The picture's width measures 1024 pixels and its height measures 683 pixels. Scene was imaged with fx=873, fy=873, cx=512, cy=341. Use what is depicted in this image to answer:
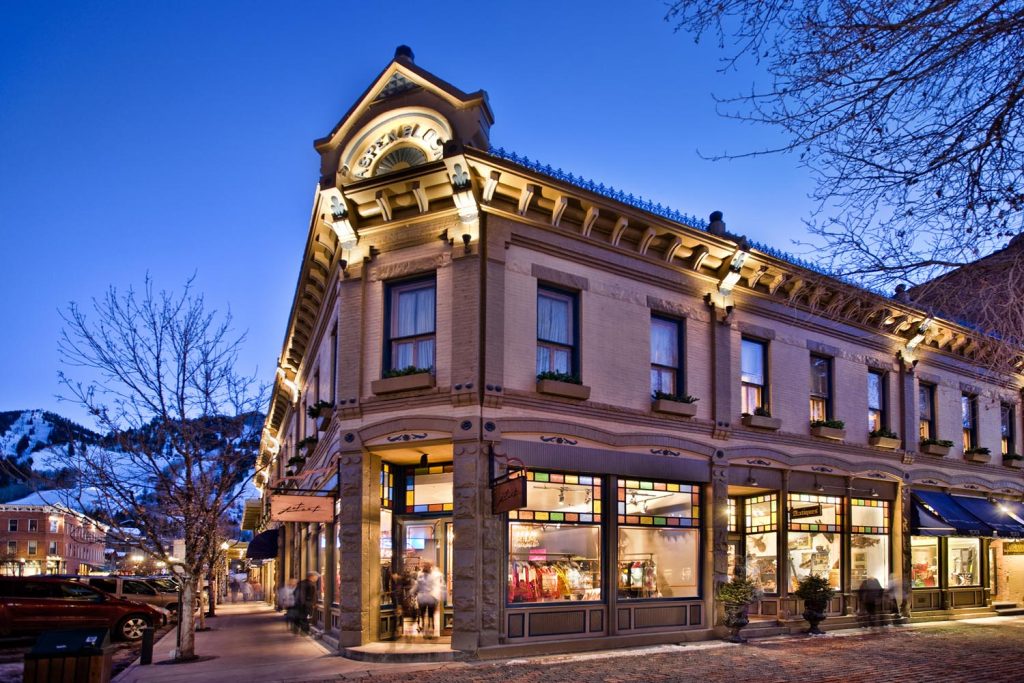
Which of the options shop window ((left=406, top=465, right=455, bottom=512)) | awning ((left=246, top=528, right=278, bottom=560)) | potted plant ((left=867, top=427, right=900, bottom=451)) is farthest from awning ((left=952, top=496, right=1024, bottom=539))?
awning ((left=246, top=528, right=278, bottom=560))

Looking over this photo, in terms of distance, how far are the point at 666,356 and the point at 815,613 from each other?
6.68 m

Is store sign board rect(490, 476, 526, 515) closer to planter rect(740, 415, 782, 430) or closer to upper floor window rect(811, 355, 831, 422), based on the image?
planter rect(740, 415, 782, 430)

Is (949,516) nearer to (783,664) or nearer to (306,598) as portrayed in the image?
(783,664)

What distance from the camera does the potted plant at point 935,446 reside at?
78.2 feet

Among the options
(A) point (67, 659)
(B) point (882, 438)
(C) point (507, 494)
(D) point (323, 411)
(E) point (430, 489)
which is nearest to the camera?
(A) point (67, 659)

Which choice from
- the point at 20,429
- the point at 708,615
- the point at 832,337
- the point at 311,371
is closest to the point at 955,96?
the point at 708,615

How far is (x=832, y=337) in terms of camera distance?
71.9ft

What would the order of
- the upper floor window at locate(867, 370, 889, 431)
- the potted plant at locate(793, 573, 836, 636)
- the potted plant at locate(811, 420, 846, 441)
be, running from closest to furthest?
the potted plant at locate(793, 573, 836, 636), the potted plant at locate(811, 420, 846, 441), the upper floor window at locate(867, 370, 889, 431)

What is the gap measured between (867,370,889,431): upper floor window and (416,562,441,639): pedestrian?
1260 cm

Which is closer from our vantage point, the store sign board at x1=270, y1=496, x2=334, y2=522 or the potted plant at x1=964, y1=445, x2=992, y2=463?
the store sign board at x1=270, y1=496, x2=334, y2=522

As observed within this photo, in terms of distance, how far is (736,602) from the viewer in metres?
17.6

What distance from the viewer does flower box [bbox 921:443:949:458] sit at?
2383 cm

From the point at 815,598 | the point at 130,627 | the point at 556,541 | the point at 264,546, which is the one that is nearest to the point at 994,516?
the point at 815,598

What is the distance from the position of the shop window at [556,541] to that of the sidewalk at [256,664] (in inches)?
90.9
